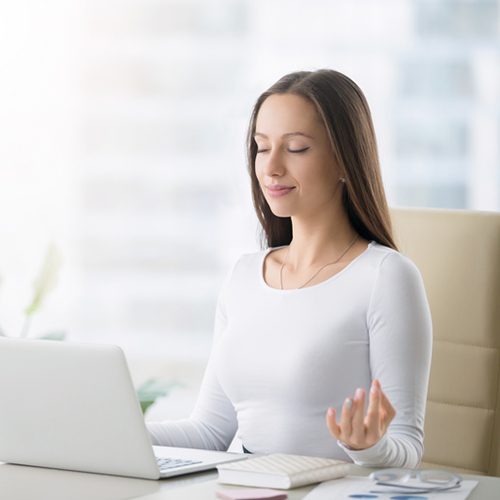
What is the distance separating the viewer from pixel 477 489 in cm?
142

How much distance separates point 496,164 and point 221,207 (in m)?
1.07

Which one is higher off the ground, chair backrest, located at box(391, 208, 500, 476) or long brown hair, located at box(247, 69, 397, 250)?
long brown hair, located at box(247, 69, 397, 250)

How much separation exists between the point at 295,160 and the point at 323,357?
344 millimetres

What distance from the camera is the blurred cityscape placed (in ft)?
13.1

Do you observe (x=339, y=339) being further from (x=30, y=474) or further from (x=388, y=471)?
(x=30, y=474)

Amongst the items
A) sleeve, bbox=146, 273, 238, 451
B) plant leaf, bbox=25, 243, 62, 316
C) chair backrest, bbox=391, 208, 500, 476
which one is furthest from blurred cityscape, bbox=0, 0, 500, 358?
sleeve, bbox=146, 273, 238, 451

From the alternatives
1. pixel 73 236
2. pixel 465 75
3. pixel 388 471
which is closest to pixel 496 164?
pixel 465 75

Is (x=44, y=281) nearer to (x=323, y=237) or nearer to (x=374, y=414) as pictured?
(x=323, y=237)

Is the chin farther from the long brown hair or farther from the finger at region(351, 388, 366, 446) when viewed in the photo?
the finger at region(351, 388, 366, 446)

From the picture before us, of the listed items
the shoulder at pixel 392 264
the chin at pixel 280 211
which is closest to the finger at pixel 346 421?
the shoulder at pixel 392 264

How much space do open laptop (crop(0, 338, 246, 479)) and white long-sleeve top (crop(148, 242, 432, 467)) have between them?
0.27m

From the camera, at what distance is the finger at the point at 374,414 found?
1.40 metres

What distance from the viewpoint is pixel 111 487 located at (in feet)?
4.73

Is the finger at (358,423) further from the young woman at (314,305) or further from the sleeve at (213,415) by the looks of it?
the sleeve at (213,415)
